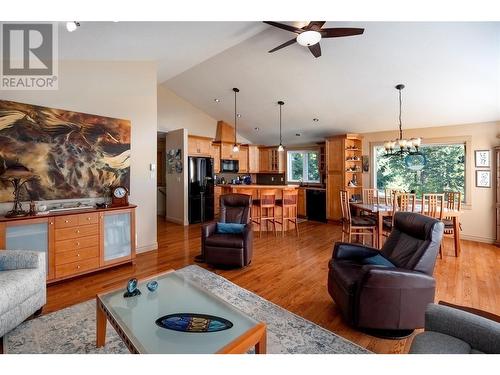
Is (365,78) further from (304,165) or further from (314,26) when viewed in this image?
(304,165)

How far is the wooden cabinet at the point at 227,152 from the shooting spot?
7.43m

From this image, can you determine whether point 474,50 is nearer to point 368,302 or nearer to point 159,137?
point 368,302

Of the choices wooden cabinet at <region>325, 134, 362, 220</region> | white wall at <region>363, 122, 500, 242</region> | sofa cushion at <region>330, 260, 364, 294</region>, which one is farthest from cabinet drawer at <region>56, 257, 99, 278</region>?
white wall at <region>363, 122, 500, 242</region>

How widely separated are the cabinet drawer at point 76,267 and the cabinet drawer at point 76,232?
0.33 metres

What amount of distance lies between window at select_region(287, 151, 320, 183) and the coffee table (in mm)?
6195

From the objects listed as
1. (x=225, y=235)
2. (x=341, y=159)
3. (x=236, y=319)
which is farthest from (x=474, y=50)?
(x=236, y=319)

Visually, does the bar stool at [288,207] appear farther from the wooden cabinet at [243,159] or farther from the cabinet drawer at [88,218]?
the cabinet drawer at [88,218]

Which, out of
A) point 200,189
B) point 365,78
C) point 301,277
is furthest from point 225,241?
point 365,78

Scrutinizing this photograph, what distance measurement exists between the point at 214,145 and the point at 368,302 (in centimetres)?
613

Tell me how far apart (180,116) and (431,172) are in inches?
251

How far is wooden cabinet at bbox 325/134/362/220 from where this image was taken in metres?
6.36

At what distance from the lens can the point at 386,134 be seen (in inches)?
236

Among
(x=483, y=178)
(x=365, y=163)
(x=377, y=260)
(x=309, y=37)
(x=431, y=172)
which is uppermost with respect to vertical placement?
(x=309, y=37)

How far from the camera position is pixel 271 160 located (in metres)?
8.22
